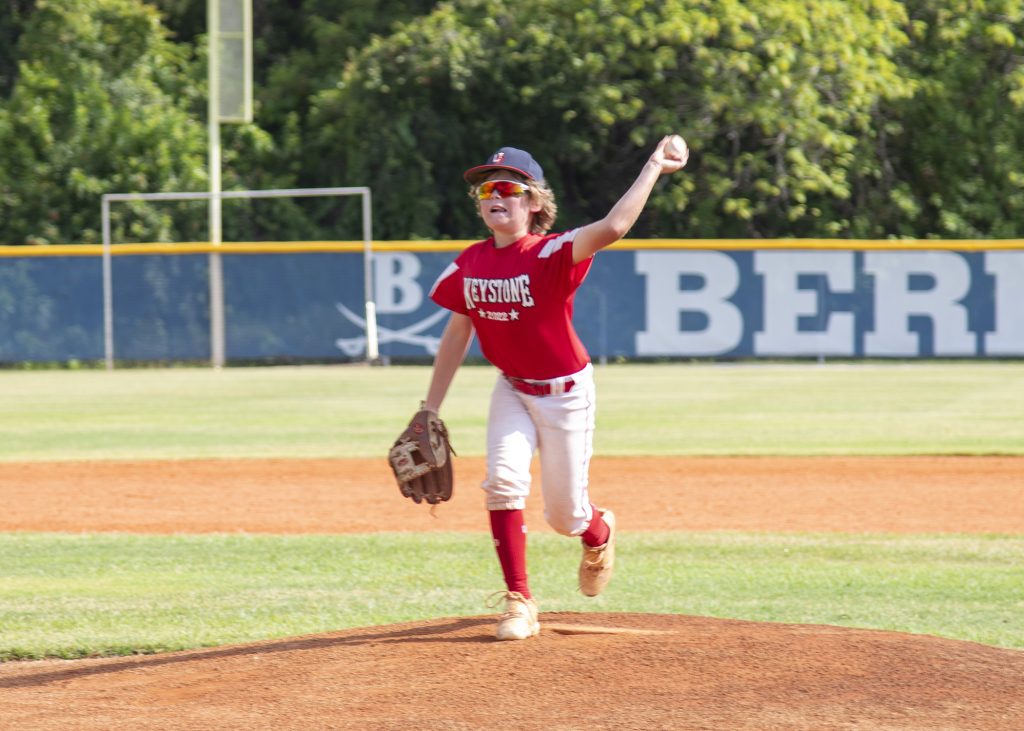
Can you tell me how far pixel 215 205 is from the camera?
2189 cm

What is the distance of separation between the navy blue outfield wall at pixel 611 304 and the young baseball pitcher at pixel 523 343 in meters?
15.5

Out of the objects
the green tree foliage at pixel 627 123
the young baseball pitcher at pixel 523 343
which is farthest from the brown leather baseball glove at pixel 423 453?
the green tree foliage at pixel 627 123

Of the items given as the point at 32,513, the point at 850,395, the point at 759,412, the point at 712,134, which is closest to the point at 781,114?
the point at 712,134

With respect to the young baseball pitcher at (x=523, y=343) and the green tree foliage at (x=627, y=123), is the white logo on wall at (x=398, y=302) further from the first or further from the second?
the young baseball pitcher at (x=523, y=343)

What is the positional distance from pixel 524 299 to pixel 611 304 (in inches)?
632

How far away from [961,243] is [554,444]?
55.3 ft

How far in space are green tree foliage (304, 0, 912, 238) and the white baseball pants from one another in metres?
19.3

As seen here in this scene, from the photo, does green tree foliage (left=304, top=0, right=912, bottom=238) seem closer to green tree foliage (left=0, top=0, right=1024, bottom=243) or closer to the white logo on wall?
green tree foliage (left=0, top=0, right=1024, bottom=243)

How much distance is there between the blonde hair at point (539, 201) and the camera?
471 centimetres

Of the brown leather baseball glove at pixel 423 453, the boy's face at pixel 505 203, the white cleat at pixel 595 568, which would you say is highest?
the boy's face at pixel 505 203

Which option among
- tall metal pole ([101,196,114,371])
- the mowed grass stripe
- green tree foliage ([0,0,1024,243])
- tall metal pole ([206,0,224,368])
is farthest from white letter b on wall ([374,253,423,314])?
the mowed grass stripe

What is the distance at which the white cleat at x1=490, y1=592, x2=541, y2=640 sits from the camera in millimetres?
4645

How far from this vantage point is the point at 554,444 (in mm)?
4824

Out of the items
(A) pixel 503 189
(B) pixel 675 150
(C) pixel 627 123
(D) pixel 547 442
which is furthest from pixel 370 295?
(B) pixel 675 150
